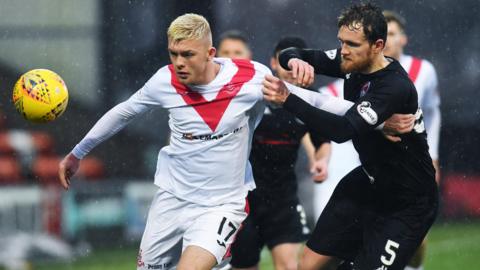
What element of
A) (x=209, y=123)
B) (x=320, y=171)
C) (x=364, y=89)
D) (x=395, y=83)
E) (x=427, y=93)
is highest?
(x=395, y=83)

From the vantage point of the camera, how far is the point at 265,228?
798 centimetres

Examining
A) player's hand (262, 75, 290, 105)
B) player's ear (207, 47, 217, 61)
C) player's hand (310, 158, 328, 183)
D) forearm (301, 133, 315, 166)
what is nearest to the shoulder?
player's hand (262, 75, 290, 105)

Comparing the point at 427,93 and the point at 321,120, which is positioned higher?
the point at 321,120

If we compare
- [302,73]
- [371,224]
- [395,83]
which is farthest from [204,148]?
[395,83]

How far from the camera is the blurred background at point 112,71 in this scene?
39.8 ft

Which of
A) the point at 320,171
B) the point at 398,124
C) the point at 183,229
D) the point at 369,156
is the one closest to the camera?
the point at 398,124

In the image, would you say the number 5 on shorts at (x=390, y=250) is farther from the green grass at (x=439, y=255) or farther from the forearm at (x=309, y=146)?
the green grass at (x=439, y=255)

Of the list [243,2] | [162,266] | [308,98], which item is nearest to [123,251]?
[243,2]

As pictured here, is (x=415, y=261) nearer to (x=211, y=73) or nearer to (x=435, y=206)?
(x=435, y=206)

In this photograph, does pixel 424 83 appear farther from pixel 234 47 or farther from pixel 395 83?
pixel 395 83

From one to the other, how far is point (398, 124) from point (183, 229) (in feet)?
4.98

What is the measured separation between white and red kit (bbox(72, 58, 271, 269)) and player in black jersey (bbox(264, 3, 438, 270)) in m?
0.38

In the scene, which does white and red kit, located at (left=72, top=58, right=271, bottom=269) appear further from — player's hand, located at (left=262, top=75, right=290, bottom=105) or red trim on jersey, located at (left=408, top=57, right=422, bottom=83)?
red trim on jersey, located at (left=408, top=57, right=422, bottom=83)

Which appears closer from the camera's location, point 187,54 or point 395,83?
point 395,83
